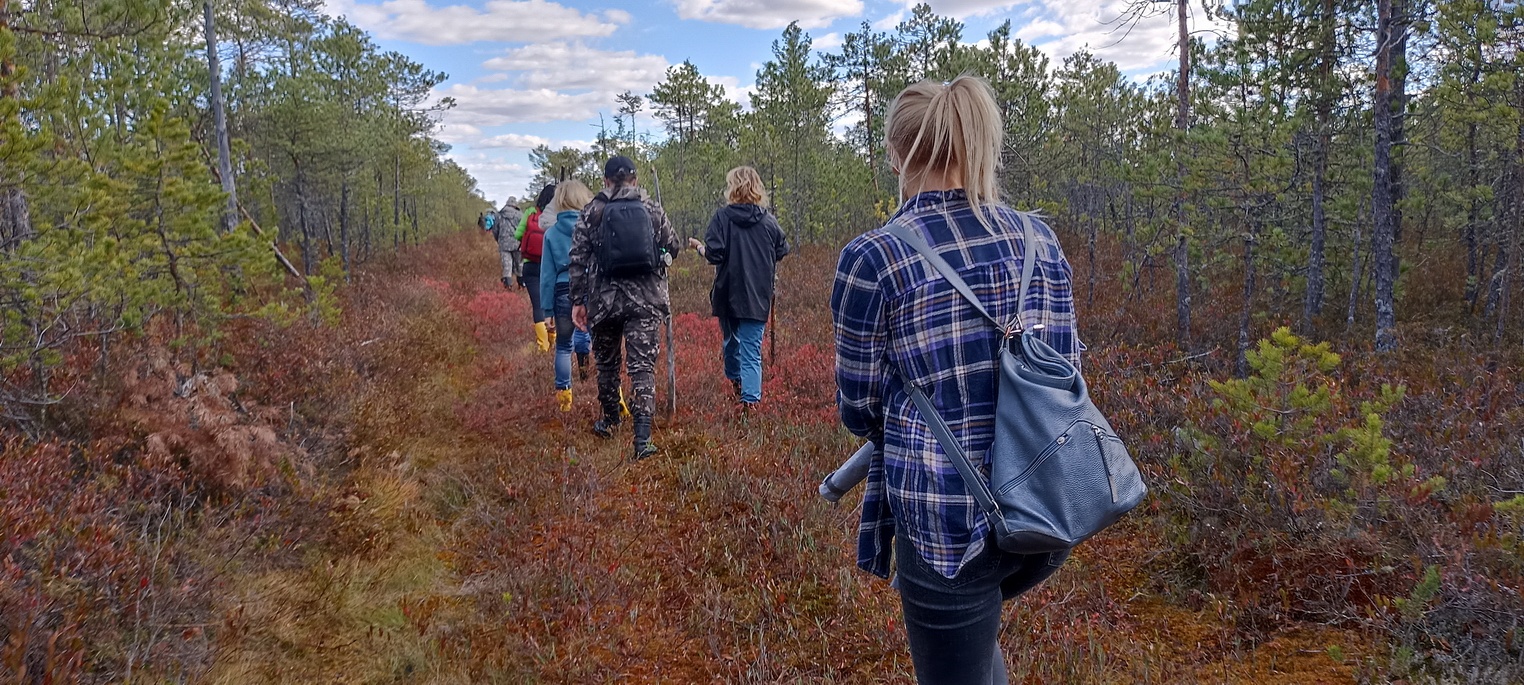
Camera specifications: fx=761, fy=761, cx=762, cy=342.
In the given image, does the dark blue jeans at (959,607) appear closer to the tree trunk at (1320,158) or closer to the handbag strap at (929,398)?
the handbag strap at (929,398)

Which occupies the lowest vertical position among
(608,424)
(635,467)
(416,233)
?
(635,467)

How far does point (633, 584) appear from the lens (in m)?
3.90

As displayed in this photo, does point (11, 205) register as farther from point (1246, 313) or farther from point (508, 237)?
point (1246, 313)

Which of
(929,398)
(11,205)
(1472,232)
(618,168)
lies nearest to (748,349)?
(618,168)

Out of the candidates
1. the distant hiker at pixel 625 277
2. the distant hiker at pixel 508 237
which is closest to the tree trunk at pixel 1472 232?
the distant hiker at pixel 625 277

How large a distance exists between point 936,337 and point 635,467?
4.09 metres

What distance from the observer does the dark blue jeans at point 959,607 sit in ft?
5.59

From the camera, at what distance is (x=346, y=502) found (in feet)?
15.1

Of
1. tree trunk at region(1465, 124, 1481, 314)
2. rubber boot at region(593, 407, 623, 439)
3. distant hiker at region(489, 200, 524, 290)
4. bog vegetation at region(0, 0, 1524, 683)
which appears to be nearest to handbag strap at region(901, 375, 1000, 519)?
bog vegetation at region(0, 0, 1524, 683)

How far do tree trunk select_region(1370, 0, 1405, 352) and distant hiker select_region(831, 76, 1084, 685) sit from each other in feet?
28.7

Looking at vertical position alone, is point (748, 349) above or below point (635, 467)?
above

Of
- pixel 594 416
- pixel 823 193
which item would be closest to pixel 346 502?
pixel 594 416

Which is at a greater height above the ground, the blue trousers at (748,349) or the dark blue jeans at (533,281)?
the dark blue jeans at (533,281)

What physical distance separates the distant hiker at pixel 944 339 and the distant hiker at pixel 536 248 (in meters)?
6.07
